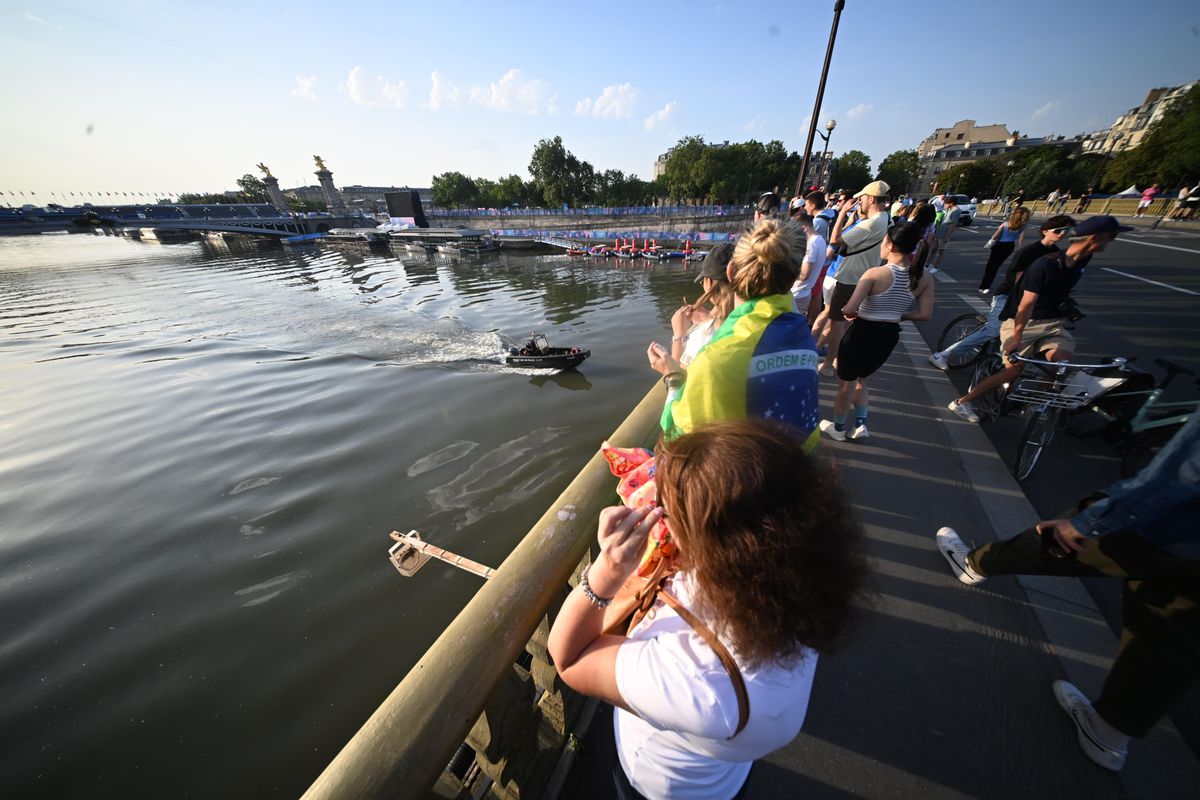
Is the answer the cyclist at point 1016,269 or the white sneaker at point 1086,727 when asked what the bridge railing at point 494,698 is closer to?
the white sneaker at point 1086,727

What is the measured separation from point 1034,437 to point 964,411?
0.90m

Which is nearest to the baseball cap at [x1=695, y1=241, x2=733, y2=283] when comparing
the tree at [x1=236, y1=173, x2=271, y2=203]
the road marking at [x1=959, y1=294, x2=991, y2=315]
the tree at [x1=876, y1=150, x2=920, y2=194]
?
the road marking at [x1=959, y1=294, x2=991, y2=315]

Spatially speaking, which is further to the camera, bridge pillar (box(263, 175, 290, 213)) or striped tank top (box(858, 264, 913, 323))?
bridge pillar (box(263, 175, 290, 213))

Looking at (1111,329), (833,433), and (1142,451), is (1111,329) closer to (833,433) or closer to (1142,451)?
(1142,451)

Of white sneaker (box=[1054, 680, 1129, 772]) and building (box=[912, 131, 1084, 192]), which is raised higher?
building (box=[912, 131, 1084, 192])

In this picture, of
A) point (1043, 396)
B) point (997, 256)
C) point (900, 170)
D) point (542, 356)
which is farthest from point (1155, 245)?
point (900, 170)

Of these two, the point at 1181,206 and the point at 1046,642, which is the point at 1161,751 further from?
the point at 1181,206

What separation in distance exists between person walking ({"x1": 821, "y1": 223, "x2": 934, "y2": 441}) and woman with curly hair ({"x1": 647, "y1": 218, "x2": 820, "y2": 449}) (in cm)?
224

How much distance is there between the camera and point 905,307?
363 cm

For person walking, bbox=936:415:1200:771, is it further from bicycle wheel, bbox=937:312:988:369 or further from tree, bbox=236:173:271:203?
tree, bbox=236:173:271:203

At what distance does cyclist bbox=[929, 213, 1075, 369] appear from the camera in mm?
4949

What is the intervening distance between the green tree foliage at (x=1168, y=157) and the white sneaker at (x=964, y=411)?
53073mm

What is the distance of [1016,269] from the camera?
5453 millimetres

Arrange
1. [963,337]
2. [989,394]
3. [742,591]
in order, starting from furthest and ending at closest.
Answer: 1. [963,337]
2. [989,394]
3. [742,591]
